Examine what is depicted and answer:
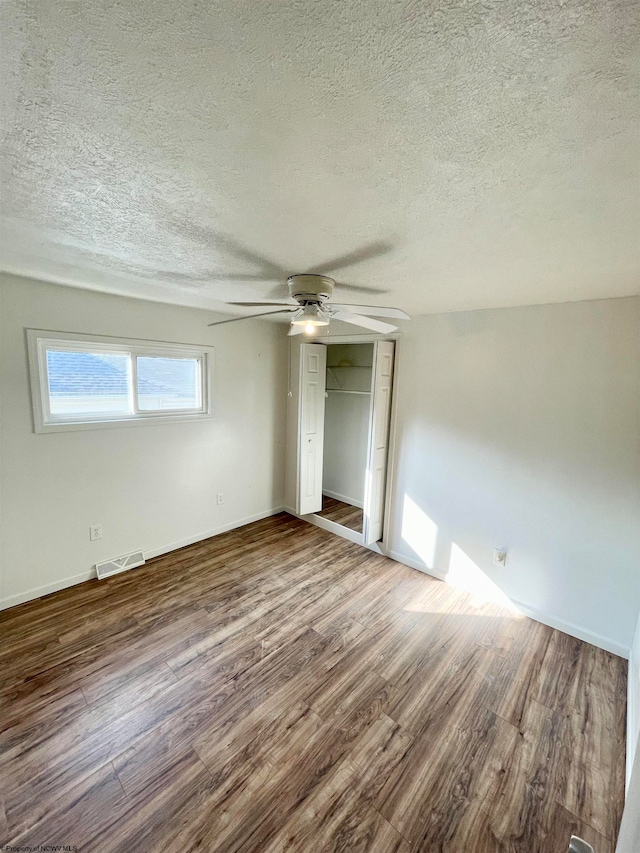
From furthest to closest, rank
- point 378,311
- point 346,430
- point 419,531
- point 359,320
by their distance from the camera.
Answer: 1. point 346,430
2. point 419,531
3. point 359,320
4. point 378,311

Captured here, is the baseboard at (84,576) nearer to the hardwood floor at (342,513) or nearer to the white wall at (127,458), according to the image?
the white wall at (127,458)

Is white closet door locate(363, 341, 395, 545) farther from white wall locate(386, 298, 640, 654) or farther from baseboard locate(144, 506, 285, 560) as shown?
baseboard locate(144, 506, 285, 560)

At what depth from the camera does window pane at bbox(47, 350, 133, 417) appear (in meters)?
2.61

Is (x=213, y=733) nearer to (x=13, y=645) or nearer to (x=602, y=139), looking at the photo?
(x=13, y=645)

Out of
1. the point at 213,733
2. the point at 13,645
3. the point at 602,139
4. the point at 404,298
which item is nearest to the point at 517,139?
the point at 602,139

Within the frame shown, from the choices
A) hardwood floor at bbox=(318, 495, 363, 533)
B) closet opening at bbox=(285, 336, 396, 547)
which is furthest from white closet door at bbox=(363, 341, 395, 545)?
hardwood floor at bbox=(318, 495, 363, 533)

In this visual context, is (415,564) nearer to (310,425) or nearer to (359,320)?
(310,425)

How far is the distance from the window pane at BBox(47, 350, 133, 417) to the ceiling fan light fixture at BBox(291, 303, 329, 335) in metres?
1.90

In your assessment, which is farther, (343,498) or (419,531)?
(343,498)

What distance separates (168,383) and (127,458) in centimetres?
78

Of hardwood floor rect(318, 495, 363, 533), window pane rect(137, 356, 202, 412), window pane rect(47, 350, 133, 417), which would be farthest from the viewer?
hardwood floor rect(318, 495, 363, 533)

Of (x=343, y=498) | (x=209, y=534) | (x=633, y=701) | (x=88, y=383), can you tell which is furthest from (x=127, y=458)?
(x=633, y=701)

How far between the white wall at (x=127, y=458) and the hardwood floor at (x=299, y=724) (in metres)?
0.44

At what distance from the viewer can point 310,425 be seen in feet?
12.6
